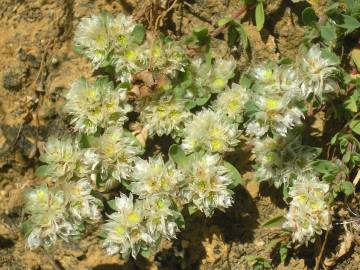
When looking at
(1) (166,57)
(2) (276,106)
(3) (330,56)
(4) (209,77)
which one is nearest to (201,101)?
(4) (209,77)

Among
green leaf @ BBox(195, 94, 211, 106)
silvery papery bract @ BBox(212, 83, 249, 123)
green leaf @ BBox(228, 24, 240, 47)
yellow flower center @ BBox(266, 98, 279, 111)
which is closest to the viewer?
yellow flower center @ BBox(266, 98, 279, 111)

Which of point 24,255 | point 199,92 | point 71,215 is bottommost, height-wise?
point 24,255

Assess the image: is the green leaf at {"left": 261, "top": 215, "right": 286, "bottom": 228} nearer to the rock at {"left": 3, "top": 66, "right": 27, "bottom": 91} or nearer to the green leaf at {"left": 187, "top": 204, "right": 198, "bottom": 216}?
the green leaf at {"left": 187, "top": 204, "right": 198, "bottom": 216}

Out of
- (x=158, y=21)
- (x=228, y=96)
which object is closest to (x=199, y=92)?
(x=228, y=96)

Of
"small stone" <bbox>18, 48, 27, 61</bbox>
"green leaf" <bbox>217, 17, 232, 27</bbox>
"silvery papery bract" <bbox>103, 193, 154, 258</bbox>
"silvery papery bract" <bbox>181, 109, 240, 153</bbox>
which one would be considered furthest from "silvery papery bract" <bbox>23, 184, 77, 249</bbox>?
"green leaf" <bbox>217, 17, 232, 27</bbox>

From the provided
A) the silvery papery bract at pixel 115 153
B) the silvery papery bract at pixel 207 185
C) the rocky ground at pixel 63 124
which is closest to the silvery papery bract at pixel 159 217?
the silvery papery bract at pixel 207 185

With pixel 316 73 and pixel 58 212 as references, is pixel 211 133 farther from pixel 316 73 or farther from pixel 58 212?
pixel 58 212

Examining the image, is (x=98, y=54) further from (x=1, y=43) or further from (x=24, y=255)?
(x=24, y=255)
